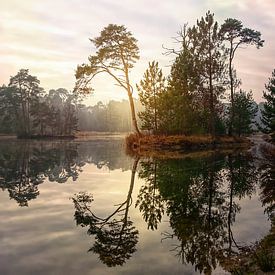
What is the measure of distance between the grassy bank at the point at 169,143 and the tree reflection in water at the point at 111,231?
2405 cm

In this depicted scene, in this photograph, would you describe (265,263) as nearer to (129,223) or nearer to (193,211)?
(129,223)

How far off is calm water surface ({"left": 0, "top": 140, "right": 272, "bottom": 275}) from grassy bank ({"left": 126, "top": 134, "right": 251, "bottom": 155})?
20180 millimetres

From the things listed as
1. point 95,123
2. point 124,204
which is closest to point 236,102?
point 124,204

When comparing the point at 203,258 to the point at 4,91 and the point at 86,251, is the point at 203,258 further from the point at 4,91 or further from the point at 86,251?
the point at 4,91

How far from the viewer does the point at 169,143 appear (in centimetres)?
3684

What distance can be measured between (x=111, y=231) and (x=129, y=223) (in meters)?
0.84

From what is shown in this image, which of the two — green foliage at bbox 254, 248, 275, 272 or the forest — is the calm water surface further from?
the forest

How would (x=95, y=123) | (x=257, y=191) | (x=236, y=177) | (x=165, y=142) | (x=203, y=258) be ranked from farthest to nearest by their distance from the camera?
(x=95, y=123)
(x=165, y=142)
(x=236, y=177)
(x=257, y=191)
(x=203, y=258)

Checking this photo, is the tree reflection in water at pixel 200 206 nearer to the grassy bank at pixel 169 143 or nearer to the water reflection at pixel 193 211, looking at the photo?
the water reflection at pixel 193 211

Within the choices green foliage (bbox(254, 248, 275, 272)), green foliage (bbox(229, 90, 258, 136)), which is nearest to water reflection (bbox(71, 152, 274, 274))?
green foliage (bbox(254, 248, 275, 272))

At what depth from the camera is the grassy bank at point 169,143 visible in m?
36.7

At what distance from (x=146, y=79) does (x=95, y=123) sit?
136481 mm

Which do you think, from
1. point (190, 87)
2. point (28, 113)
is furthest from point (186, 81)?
point (28, 113)

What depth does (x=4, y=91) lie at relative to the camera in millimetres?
96562
